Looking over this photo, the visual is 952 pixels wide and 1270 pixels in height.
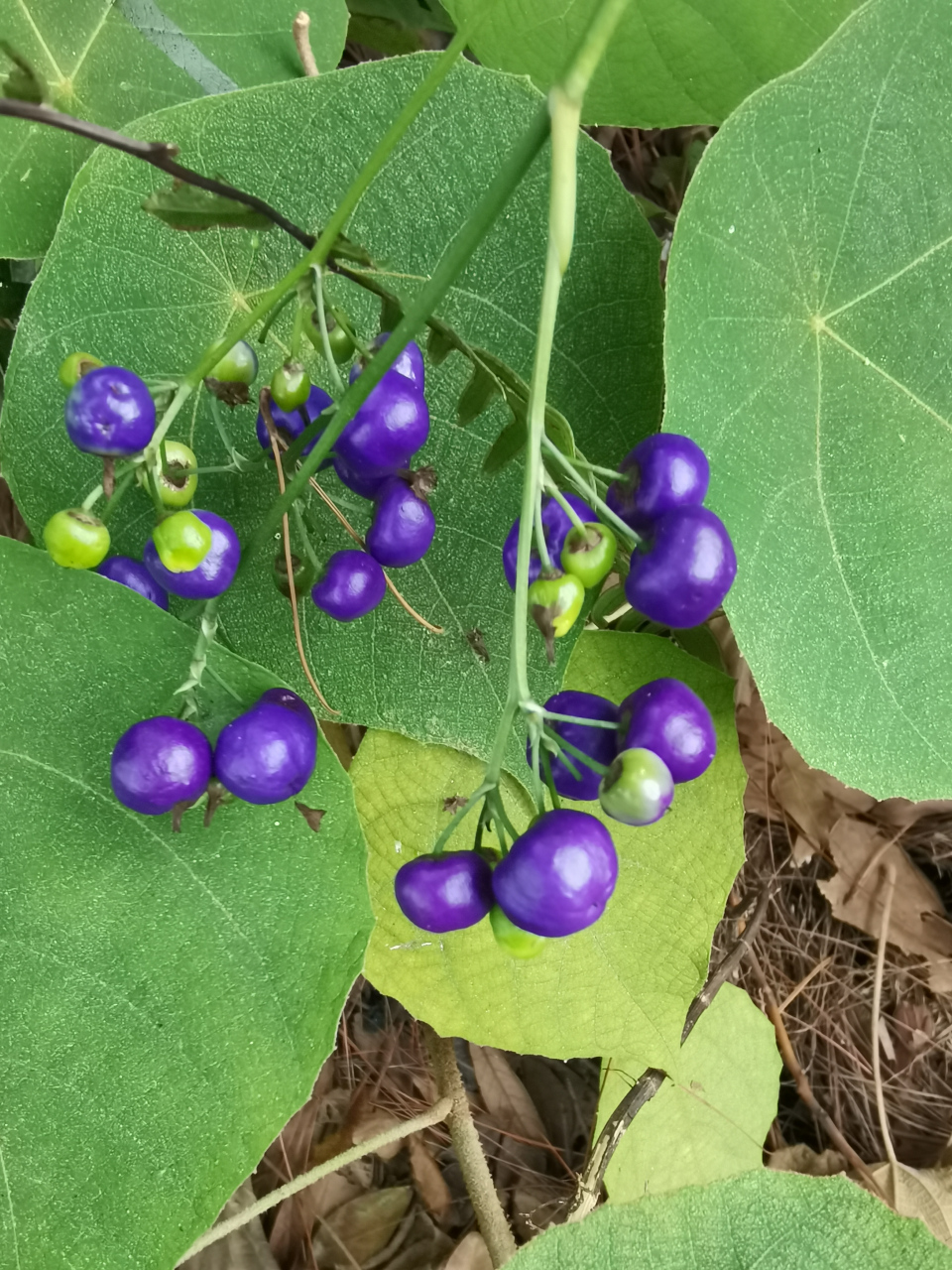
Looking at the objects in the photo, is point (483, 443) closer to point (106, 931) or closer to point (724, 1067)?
point (106, 931)

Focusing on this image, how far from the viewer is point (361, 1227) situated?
4.34 feet

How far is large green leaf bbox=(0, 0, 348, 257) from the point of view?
2.65 ft

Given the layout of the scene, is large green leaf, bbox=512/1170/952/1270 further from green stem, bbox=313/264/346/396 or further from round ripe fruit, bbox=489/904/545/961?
green stem, bbox=313/264/346/396

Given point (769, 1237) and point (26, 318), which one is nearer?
point (26, 318)

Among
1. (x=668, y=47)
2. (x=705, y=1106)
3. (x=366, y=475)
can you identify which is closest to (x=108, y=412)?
(x=366, y=475)

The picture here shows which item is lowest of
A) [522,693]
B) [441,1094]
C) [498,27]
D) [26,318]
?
[441,1094]

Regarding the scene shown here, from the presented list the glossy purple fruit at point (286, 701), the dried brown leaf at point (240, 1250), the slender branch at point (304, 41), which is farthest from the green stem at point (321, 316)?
the dried brown leaf at point (240, 1250)

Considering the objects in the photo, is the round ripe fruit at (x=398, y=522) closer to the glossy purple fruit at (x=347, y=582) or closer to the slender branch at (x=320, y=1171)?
the glossy purple fruit at (x=347, y=582)

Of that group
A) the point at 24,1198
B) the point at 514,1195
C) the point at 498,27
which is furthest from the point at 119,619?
the point at 514,1195

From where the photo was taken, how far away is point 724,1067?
122 centimetres

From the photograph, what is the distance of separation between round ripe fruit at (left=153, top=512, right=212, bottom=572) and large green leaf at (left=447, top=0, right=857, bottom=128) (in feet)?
1.91

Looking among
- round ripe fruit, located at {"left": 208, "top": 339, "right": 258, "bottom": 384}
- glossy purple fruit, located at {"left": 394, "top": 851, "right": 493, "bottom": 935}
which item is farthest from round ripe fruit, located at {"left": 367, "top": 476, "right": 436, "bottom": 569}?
glossy purple fruit, located at {"left": 394, "top": 851, "right": 493, "bottom": 935}

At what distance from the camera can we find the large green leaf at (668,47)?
2.74 ft

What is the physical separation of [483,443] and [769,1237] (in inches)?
30.4
